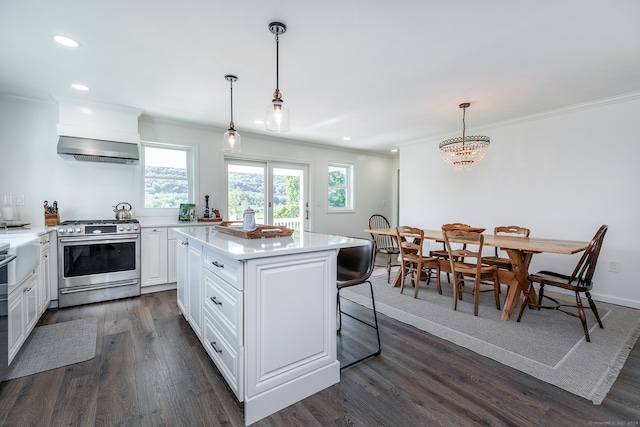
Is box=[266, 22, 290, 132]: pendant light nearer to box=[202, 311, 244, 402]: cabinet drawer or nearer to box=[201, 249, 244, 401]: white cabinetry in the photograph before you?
box=[201, 249, 244, 401]: white cabinetry

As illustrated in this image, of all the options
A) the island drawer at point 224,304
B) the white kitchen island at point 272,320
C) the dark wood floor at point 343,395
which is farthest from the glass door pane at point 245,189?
the white kitchen island at point 272,320

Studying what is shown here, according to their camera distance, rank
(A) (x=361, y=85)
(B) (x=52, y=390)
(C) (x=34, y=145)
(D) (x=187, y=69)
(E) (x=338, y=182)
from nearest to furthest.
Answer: (B) (x=52, y=390), (D) (x=187, y=69), (A) (x=361, y=85), (C) (x=34, y=145), (E) (x=338, y=182)

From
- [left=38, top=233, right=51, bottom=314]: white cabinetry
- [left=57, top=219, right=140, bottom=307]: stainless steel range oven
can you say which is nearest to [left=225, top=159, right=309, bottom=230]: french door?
[left=57, top=219, right=140, bottom=307]: stainless steel range oven

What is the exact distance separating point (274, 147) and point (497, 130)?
3650 millimetres

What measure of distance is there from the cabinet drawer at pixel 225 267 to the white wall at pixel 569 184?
4172 millimetres

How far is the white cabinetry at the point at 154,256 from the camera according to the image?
3.65 meters

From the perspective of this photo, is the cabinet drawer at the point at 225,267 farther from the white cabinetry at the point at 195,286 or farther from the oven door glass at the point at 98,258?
the oven door glass at the point at 98,258

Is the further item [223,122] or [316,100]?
[223,122]

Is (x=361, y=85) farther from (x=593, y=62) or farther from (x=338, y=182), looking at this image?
(x=338, y=182)

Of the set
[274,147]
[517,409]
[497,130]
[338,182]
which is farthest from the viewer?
[338,182]

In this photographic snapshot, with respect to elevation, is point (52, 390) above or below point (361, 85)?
below

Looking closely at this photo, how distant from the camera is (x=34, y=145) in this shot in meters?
3.43

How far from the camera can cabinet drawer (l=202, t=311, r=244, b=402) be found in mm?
1587

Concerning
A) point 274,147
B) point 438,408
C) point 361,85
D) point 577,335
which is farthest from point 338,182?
point 438,408
